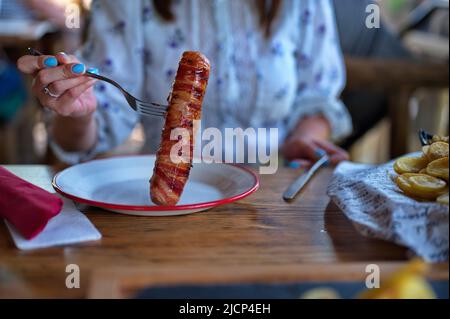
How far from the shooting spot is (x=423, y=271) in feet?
1.75

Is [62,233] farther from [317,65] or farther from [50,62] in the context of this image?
[317,65]

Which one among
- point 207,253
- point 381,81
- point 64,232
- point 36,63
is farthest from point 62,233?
point 381,81

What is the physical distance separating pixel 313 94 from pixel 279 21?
21 cm

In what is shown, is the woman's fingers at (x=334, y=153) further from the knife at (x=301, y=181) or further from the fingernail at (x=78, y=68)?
the fingernail at (x=78, y=68)

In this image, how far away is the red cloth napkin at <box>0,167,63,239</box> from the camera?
2.12ft

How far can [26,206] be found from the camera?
68 centimetres

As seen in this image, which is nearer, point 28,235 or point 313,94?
point 28,235

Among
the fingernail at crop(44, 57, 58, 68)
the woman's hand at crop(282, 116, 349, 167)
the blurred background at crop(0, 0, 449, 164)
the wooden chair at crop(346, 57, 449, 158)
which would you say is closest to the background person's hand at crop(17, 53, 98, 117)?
the fingernail at crop(44, 57, 58, 68)

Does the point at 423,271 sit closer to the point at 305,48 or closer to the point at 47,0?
the point at 305,48

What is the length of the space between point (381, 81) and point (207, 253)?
167 cm

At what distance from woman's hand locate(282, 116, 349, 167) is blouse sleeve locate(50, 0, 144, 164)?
406 millimetres

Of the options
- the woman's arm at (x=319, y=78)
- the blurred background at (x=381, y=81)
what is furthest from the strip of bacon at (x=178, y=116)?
the blurred background at (x=381, y=81)
